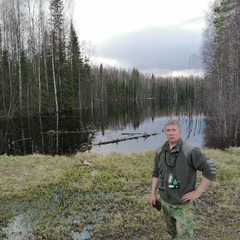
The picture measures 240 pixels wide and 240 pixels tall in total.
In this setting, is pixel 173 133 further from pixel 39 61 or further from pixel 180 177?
pixel 39 61

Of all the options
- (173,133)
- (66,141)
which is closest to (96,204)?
(173,133)

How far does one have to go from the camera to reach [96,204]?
510 centimetres

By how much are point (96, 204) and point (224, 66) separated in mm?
15999

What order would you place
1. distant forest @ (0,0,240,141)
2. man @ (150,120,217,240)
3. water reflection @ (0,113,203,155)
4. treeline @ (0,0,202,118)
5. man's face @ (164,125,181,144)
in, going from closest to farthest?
man @ (150,120,217,240)
man's face @ (164,125,181,144)
water reflection @ (0,113,203,155)
distant forest @ (0,0,240,141)
treeline @ (0,0,202,118)

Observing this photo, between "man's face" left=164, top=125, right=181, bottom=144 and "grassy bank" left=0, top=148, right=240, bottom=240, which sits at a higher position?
"man's face" left=164, top=125, right=181, bottom=144

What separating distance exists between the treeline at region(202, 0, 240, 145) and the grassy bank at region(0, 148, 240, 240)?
9.91 metres

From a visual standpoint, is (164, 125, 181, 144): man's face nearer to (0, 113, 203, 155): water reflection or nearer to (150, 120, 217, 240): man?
(150, 120, 217, 240): man

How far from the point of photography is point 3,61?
1119 inches

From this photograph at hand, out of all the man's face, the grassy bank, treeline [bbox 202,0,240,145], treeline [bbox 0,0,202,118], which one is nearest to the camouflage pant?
the man's face

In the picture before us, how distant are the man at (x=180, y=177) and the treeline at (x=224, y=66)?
13.5 m

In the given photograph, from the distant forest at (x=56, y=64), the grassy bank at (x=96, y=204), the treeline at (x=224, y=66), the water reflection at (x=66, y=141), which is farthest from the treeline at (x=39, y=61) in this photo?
the grassy bank at (x=96, y=204)

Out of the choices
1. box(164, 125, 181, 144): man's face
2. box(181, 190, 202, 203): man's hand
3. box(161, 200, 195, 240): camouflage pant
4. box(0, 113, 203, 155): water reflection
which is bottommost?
box(0, 113, 203, 155): water reflection

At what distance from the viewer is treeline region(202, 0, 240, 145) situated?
15854mm

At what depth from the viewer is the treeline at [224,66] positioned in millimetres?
15854
